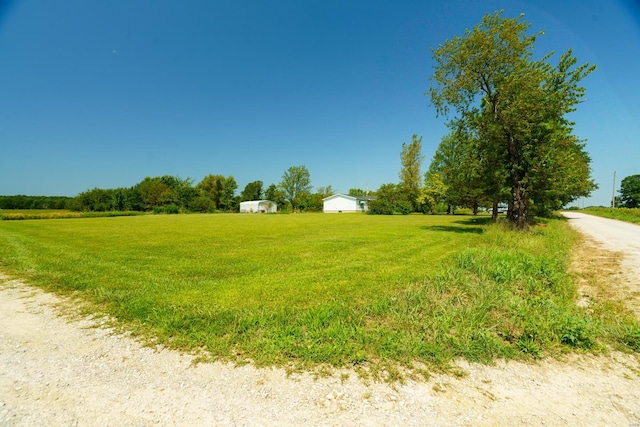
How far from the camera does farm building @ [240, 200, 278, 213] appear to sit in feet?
244

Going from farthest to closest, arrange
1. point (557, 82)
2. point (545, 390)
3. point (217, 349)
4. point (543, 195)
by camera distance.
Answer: point (543, 195) < point (557, 82) < point (217, 349) < point (545, 390)

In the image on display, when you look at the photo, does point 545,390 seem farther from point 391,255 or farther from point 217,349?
point 391,255

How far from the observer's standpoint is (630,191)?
3290 inches

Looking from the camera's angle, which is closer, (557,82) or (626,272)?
(626,272)

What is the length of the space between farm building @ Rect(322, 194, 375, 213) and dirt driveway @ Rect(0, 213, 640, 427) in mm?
63332

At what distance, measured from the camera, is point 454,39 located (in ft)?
52.3

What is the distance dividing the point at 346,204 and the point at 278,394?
6519 cm

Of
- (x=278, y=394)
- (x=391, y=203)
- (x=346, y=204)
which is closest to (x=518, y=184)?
(x=278, y=394)

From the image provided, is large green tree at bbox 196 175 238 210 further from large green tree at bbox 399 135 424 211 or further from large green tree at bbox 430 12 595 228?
large green tree at bbox 430 12 595 228

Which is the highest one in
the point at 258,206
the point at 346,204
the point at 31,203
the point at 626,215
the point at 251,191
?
the point at 251,191

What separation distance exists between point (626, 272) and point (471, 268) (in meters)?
4.27

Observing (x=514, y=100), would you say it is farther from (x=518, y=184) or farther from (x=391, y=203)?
(x=391, y=203)

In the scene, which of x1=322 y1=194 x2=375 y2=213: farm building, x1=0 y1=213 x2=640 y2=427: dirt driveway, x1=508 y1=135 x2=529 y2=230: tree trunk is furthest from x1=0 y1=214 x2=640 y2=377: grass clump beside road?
x1=322 y1=194 x2=375 y2=213: farm building

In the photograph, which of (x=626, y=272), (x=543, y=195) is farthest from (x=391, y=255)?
(x=543, y=195)
